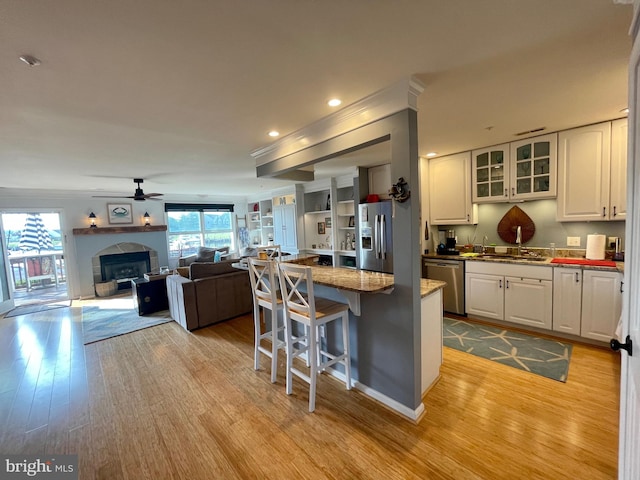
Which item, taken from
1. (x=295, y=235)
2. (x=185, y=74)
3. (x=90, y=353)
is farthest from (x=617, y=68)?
(x=90, y=353)

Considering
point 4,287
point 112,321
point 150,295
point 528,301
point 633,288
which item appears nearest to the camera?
point 633,288

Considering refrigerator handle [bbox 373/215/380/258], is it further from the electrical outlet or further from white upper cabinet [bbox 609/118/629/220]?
white upper cabinet [bbox 609/118/629/220]

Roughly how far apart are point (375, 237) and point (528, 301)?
201cm

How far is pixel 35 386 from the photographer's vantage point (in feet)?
8.63

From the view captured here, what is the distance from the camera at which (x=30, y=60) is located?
1429 millimetres

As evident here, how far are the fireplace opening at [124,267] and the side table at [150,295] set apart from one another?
249 centimetres

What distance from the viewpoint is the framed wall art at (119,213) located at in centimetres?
662

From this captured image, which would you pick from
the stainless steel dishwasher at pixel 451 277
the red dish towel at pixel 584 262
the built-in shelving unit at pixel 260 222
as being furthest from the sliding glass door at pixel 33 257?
the red dish towel at pixel 584 262

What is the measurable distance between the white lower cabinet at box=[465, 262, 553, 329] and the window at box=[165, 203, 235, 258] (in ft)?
23.1

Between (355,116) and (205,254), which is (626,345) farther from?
(205,254)

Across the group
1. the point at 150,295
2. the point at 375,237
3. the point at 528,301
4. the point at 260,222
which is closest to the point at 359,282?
the point at 375,237

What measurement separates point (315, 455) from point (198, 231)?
7.51 m

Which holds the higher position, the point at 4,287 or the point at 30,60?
the point at 30,60

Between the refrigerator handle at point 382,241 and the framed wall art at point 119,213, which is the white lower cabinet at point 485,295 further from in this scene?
the framed wall art at point 119,213
